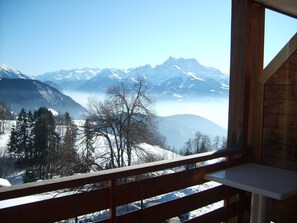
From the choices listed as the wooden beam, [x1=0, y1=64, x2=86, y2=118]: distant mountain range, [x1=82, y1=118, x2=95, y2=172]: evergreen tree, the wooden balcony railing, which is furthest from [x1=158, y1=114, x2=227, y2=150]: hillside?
the wooden balcony railing

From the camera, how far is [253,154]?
7.83ft

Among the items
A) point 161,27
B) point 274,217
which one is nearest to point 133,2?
point 161,27

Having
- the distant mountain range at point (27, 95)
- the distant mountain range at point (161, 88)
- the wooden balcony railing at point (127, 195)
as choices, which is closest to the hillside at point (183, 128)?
the distant mountain range at point (161, 88)

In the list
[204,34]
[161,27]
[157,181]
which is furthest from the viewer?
[161,27]

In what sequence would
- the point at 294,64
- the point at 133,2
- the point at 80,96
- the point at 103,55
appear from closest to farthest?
the point at 294,64 < the point at 133,2 < the point at 80,96 < the point at 103,55

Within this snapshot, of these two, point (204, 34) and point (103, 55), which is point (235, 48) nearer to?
point (204, 34)

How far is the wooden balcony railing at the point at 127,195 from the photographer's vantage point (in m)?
1.10

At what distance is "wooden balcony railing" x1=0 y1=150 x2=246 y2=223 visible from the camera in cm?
110

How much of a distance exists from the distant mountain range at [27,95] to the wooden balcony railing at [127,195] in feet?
23.8

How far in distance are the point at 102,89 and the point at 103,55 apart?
598cm

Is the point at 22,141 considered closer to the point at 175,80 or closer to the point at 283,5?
the point at 175,80

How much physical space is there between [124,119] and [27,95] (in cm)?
606

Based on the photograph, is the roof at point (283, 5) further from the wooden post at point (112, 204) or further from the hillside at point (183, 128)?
the hillside at point (183, 128)

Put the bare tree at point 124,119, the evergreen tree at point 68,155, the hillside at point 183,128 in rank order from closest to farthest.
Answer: the hillside at point 183,128 < the evergreen tree at point 68,155 < the bare tree at point 124,119
